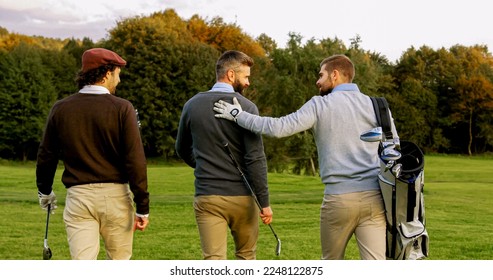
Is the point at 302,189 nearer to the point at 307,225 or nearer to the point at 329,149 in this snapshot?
the point at 307,225

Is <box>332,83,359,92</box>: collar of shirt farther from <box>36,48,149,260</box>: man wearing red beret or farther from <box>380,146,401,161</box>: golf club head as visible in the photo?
<box>36,48,149,260</box>: man wearing red beret

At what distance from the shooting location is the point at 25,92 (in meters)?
55.9

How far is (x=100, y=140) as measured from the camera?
4867 mm

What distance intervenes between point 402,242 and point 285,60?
3814 centimetres

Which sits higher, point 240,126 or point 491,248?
point 240,126

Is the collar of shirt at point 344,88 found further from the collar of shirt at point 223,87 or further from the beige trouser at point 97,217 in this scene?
the beige trouser at point 97,217

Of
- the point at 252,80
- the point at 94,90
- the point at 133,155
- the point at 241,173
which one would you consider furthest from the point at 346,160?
the point at 252,80

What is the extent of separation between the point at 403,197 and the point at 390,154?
0.33 meters

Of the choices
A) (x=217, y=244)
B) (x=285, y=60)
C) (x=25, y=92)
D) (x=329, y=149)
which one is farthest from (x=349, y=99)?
(x=25, y=92)

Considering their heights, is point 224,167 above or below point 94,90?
below

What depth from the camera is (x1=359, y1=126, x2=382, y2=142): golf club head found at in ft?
15.6

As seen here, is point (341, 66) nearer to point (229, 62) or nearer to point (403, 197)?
point (229, 62)

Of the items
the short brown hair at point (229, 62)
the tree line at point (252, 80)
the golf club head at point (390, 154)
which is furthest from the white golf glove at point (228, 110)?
the tree line at point (252, 80)

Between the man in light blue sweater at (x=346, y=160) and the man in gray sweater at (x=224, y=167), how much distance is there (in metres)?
0.34
